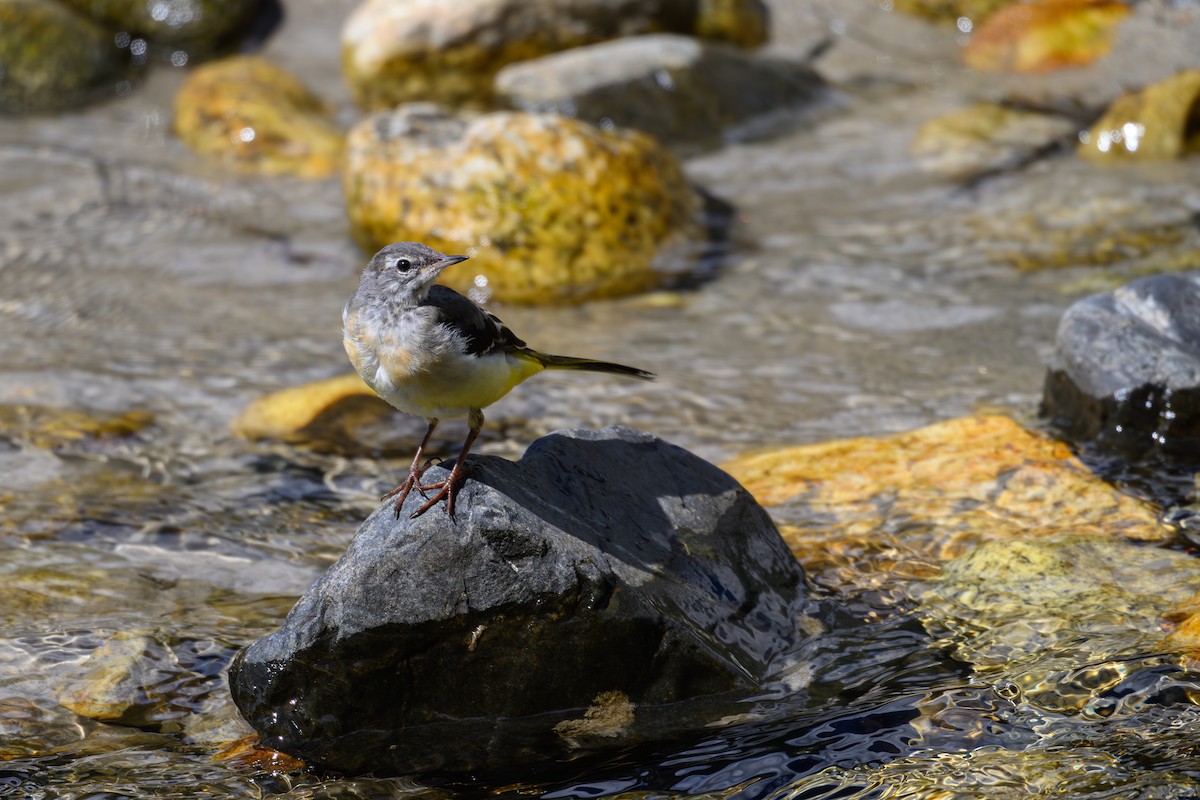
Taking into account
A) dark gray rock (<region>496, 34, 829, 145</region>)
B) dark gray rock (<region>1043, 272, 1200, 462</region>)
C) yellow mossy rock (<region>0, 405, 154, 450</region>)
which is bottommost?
yellow mossy rock (<region>0, 405, 154, 450</region>)

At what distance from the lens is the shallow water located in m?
4.02

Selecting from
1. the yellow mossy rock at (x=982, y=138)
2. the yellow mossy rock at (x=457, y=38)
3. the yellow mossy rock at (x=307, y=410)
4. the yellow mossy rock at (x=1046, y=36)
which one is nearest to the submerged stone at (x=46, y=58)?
the yellow mossy rock at (x=457, y=38)

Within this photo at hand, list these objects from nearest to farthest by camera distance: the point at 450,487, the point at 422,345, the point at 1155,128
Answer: the point at 422,345 < the point at 450,487 < the point at 1155,128

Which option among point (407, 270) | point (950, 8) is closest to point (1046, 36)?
point (950, 8)

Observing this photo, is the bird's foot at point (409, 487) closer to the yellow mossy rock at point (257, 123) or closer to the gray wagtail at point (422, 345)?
the gray wagtail at point (422, 345)

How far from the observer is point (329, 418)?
698 cm

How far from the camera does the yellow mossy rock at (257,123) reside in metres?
11.6

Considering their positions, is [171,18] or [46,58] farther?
[171,18]

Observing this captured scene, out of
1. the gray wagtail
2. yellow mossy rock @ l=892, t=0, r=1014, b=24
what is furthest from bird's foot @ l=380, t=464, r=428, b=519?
yellow mossy rock @ l=892, t=0, r=1014, b=24

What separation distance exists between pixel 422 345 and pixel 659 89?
8541 millimetres

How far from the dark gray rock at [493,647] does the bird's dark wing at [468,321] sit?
42 cm

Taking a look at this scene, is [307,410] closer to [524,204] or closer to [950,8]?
[524,204]

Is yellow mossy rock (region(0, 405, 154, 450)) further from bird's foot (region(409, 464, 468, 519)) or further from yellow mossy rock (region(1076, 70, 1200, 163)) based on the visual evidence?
yellow mossy rock (region(1076, 70, 1200, 163))

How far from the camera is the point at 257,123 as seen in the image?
466 inches
